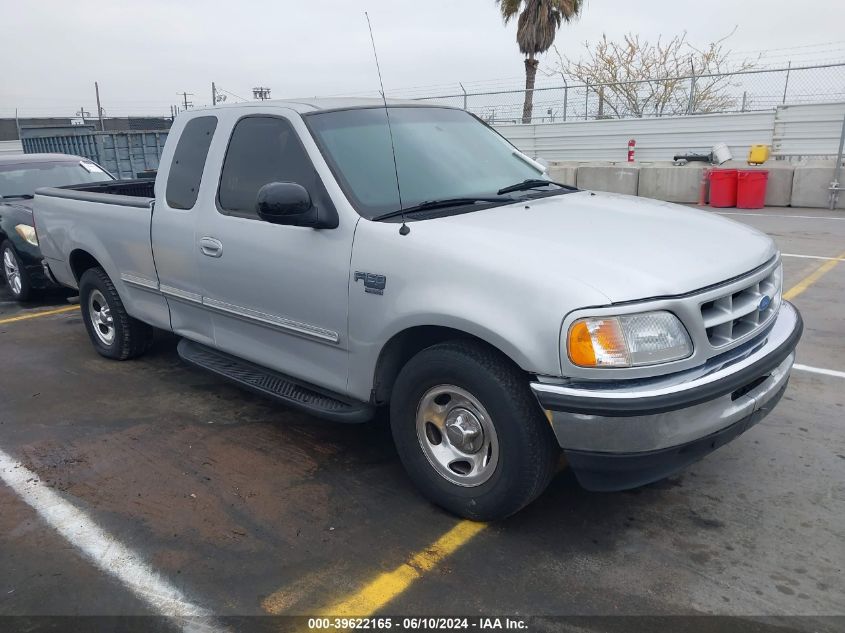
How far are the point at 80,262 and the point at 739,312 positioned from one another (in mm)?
5179

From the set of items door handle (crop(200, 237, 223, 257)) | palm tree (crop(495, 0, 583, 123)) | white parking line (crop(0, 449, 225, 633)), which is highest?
palm tree (crop(495, 0, 583, 123))

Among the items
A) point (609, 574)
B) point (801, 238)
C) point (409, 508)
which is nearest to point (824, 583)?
point (609, 574)

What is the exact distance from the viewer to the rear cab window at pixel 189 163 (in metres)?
4.36

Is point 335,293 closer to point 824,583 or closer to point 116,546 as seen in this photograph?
point 116,546

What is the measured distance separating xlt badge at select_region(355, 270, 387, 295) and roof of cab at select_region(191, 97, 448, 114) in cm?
111

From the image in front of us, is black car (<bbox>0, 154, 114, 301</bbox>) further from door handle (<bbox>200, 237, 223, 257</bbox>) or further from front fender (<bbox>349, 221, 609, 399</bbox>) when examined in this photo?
front fender (<bbox>349, 221, 609, 399</bbox>)

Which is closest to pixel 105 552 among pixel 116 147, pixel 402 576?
pixel 402 576

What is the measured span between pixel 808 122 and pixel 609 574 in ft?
54.5

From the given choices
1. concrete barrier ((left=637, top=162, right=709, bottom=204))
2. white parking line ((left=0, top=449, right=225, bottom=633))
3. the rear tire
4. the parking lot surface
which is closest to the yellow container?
concrete barrier ((left=637, top=162, right=709, bottom=204))

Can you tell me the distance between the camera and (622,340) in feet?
8.71

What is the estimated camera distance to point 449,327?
302 centimetres

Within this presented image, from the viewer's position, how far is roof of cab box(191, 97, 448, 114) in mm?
3908

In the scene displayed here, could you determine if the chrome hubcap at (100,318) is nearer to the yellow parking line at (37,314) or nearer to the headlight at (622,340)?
the yellow parking line at (37,314)

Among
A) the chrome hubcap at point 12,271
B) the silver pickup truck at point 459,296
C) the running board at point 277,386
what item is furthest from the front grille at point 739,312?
the chrome hubcap at point 12,271
